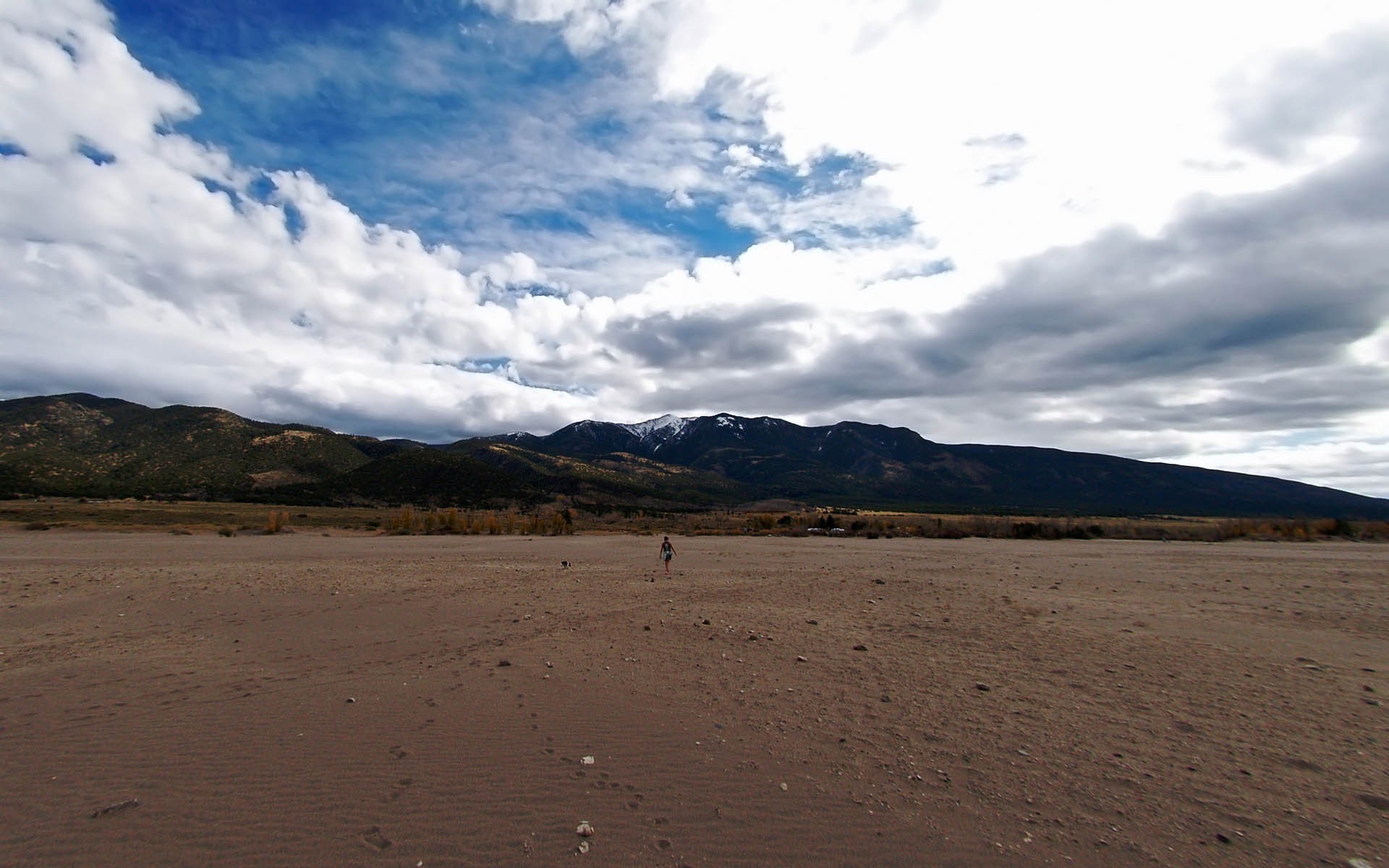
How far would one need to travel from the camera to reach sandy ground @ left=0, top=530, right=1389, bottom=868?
14.6 feet

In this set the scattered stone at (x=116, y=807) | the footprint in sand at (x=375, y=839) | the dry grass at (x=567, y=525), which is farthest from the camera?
the dry grass at (x=567, y=525)

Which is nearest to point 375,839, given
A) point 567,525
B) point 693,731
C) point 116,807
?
point 116,807

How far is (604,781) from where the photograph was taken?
5.36m

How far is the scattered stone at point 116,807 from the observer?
4777 millimetres

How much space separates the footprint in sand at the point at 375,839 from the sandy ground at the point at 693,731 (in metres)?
0.02

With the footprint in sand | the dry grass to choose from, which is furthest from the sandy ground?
the dry grass

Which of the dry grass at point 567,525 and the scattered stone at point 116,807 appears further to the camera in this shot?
the dry grass at point 567,525

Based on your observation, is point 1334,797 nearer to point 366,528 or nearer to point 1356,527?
point 366,528

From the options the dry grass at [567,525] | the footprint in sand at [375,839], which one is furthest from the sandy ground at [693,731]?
the dry grass at [567,525]

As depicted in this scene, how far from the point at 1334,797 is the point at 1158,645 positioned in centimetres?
538

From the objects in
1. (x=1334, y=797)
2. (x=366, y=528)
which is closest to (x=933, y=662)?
(x=1334, y=797)

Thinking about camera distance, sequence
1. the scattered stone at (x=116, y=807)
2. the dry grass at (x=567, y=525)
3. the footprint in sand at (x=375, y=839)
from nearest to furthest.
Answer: the footprint in sand at (x=375, y=839)
the scattered stone at (x=116, y=807)
the dry grass at (x=567, y=525)

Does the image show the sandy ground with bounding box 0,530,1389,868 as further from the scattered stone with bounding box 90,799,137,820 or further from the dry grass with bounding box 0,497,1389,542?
the dry grass with bounding box 0,497,1389,542

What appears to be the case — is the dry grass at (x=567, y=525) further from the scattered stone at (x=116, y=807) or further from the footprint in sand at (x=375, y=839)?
the footprint in sand at (x=375, y=839)
